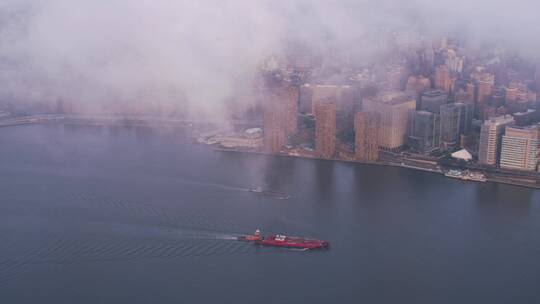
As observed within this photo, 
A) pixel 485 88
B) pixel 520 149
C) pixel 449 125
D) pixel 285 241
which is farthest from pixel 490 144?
pixel 285 241

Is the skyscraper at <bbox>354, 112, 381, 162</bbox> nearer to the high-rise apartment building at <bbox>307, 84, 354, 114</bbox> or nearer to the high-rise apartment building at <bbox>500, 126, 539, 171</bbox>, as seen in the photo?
the high-rise apartment building at <bbox>307, 84, 354, 114</bbox>

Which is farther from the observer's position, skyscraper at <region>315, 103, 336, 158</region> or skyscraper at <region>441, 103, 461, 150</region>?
skyscraper at <region>441, 103, 461, 150</region>

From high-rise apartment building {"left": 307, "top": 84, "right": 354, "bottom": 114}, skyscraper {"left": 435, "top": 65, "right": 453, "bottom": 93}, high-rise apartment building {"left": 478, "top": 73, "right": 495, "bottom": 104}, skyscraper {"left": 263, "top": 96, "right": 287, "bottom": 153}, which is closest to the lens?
skyscraper {"left": 263, "top": 96, "right": 287, "bottom": 153}

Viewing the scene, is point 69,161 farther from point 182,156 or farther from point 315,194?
point 315,194

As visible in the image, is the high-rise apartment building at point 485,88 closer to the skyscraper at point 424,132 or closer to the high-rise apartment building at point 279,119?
the skyscraper at point 424,132

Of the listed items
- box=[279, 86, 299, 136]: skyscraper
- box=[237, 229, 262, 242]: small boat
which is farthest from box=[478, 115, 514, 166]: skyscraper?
box=[237, 229, 262, 242]: small boat

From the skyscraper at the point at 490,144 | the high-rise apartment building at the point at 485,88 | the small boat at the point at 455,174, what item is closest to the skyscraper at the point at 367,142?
the small boat at the point at 455,174

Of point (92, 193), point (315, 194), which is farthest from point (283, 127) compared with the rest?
point (92, 193)
